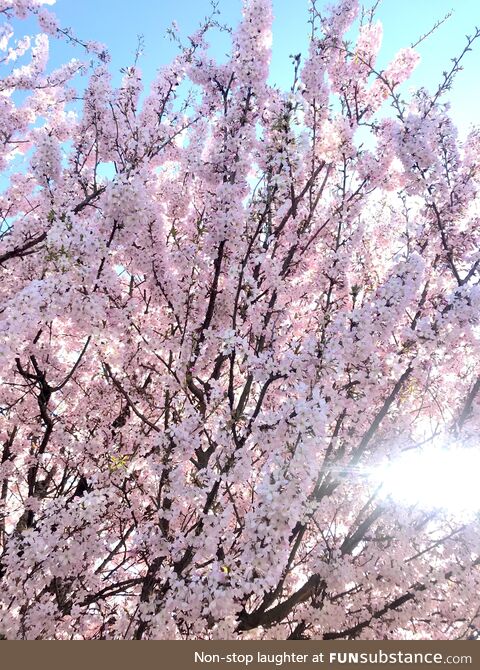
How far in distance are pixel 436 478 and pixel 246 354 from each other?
3.20 m

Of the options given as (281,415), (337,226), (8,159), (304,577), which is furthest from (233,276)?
(8,159)

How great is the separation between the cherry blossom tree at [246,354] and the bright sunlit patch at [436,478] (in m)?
0.23

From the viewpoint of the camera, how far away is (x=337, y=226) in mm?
7387

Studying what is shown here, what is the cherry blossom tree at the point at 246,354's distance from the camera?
474 centimetres

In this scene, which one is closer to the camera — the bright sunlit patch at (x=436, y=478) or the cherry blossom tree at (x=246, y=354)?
the cherry blossom tree at (x=246, y=354)

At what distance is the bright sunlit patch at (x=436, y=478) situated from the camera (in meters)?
5.77

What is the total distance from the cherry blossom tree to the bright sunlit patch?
0.23m

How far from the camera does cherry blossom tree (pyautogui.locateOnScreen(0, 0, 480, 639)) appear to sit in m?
4.74

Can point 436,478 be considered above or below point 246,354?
below

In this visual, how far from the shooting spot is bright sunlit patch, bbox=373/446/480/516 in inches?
227

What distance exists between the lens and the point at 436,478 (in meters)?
5.84

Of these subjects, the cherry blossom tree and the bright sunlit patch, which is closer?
the cherry blossom tree

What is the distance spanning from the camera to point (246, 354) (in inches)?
199

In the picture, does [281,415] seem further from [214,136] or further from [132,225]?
[214,136]
